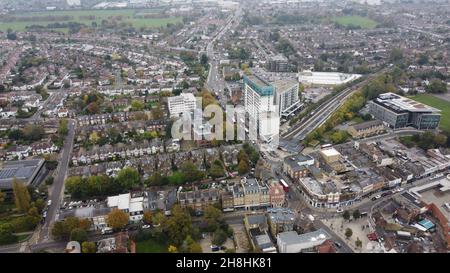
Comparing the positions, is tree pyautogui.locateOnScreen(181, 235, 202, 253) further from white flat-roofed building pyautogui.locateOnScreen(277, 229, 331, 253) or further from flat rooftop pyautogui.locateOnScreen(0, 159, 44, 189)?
flat rooftop pyautogui.locateOnScreen(0, 159, 44, 189)

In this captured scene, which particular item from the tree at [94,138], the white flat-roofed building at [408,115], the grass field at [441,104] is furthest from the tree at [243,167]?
the grass field at [441,104]

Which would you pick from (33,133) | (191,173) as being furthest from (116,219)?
(33,133)

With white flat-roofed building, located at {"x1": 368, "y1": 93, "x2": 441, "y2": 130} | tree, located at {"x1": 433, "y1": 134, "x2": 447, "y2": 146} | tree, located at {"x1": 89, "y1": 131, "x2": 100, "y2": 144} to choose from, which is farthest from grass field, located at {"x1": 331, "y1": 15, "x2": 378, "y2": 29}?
tree, located at {"x1": 89, "y1": 131, "x2": 100, "y2": 144}

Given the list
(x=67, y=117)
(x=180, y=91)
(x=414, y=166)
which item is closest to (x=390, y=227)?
(x=414, y=166)

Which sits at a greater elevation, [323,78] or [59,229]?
[323,78]

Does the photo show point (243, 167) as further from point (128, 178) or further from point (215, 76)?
point (215, 76)

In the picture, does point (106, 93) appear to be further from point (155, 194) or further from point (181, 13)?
point (181, 13)

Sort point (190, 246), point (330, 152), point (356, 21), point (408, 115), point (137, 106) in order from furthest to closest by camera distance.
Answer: point (356, 21)
point (137, 106)
point (408, 115)
point (330, 152)
point (190, 246)
